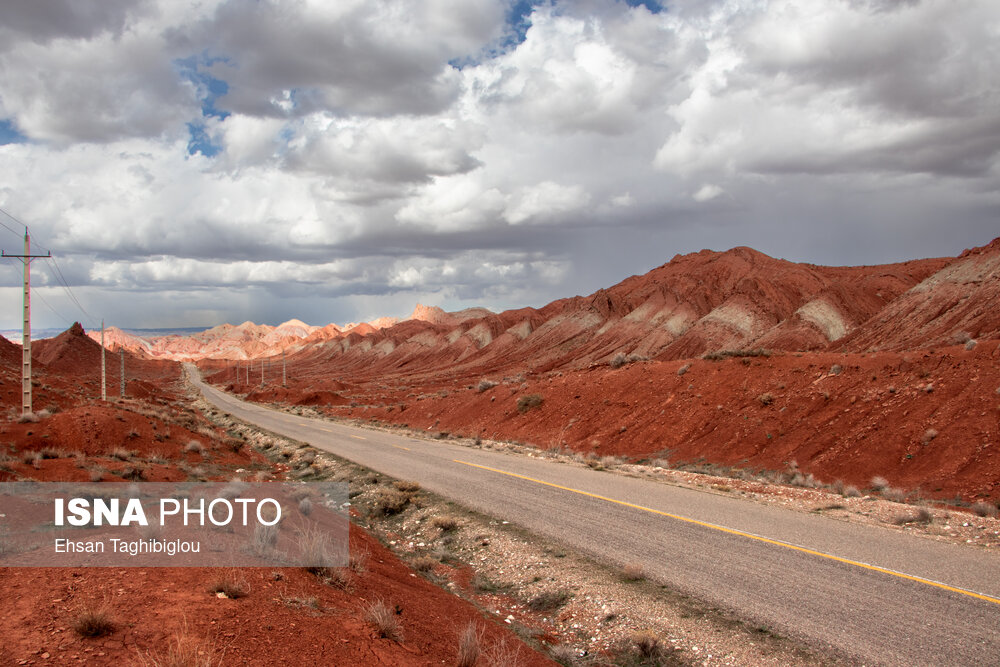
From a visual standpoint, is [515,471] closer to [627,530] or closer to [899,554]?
[627,530]

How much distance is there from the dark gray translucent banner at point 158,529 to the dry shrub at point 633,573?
3.98 metres

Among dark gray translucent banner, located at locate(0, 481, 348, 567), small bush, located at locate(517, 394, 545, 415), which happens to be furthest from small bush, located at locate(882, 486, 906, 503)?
small bush, located at locate(517, 394, 545, 415)

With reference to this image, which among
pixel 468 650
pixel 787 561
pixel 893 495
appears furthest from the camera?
pixel 893 495

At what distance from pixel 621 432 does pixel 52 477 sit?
2170cm

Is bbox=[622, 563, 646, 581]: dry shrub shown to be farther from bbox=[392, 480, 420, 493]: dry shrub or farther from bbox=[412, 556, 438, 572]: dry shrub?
bbox=[392, 480, 420, 493]: dry shrub

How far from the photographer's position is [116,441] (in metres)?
19.6

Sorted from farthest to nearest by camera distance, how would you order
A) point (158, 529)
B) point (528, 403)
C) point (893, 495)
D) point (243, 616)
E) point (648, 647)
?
point (528, 403) → point (893, 495) → point (158, 529) → point (648, 647) → point (243, 616)

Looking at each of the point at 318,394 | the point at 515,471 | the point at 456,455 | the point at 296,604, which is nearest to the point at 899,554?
the point at 296,604

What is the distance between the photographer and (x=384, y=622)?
5.73 m

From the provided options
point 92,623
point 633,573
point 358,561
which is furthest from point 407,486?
point 92,623

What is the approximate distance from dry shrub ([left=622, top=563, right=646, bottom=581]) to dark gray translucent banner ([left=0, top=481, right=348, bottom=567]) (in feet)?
13.0

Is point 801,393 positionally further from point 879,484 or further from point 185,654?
point 185,654

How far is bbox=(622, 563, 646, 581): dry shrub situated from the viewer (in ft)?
28.0

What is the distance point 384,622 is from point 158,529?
139 inches
